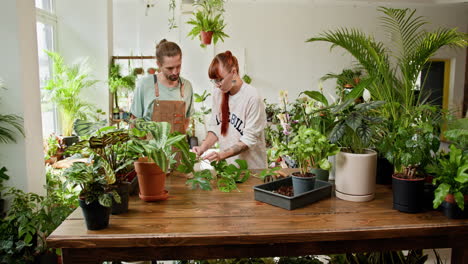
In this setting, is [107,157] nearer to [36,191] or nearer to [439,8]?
[36,191]

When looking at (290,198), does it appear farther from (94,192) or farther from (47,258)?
(47,258)

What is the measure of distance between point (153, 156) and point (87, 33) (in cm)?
468

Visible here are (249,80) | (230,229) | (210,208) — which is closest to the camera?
(230,229)

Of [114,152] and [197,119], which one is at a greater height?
[114,152]

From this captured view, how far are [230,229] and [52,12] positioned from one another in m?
5.30

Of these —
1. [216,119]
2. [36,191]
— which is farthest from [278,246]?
[36,191]

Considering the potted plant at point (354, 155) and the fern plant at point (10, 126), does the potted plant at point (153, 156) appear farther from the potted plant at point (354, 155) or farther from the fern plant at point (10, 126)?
the fern plant at point (10, 126)

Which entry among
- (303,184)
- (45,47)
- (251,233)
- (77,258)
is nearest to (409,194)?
(303,184)

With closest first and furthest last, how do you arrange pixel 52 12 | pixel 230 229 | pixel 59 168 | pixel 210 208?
1. pixel 230 229
2. pixel 210 208
3. pixel 59 168
4. pixel 52 12

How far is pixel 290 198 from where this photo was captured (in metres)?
1.66

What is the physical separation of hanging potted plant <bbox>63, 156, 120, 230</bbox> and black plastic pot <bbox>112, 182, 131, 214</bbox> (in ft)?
0.23

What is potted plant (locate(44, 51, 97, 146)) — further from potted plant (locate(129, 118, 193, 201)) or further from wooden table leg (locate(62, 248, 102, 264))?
wooden table leg (locate(62, 248, 102, 264))

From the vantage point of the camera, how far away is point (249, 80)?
350 inches

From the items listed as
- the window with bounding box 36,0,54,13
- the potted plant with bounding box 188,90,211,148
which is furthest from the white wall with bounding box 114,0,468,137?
the window with bounding box 36,0,54,13
